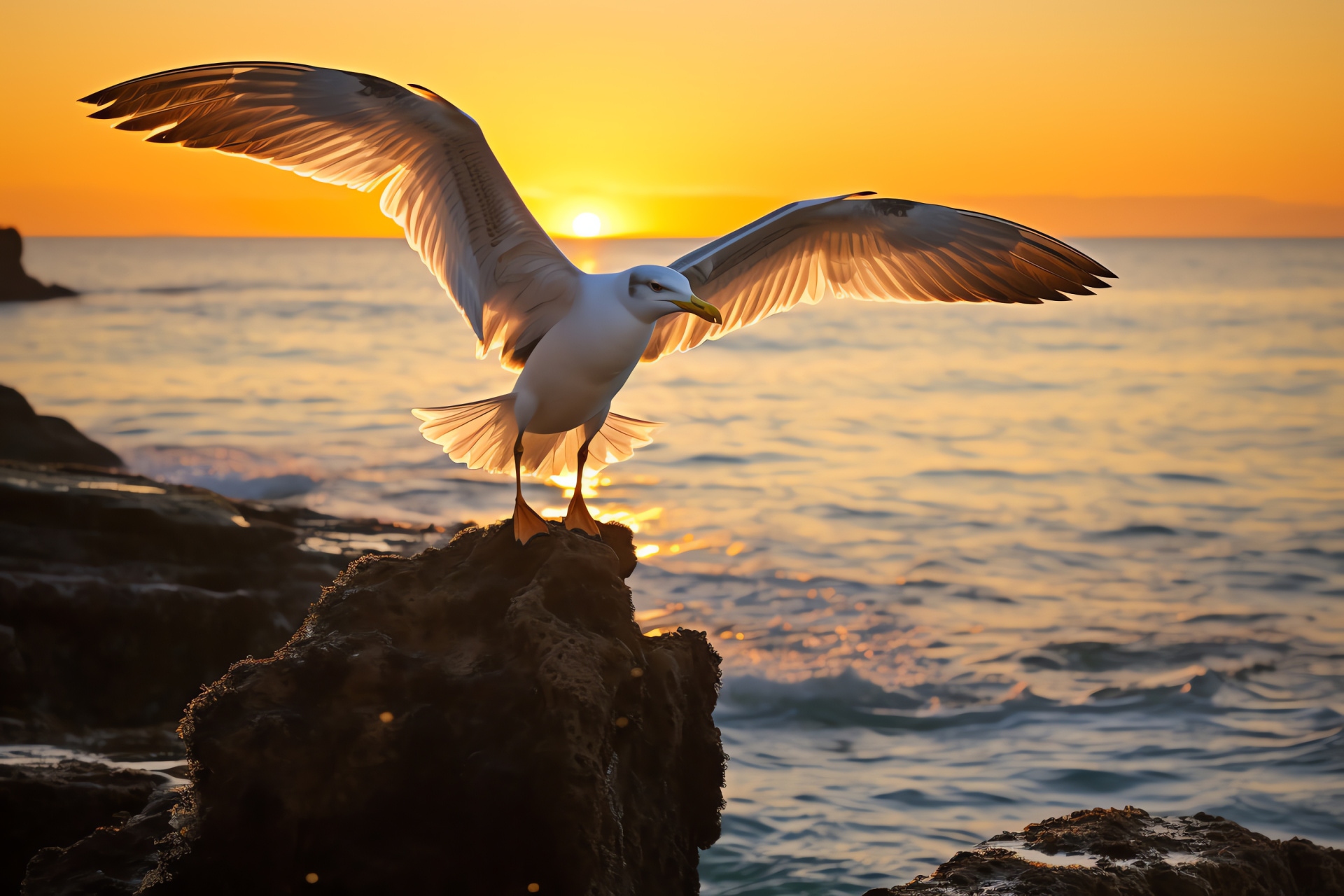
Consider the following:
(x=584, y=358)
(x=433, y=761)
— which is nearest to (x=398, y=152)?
(x=584, y=358)

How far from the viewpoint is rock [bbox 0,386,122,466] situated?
1003 centimetres

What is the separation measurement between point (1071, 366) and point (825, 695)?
23712 mm

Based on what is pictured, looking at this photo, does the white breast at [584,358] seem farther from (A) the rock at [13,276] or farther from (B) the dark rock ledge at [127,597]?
(A) the rock at [13,276]

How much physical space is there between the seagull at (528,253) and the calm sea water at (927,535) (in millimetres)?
2569

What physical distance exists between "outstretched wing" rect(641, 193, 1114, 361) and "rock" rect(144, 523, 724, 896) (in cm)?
270

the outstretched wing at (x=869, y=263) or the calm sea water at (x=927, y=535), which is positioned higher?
the outstretched wing at (x=869, y=263)

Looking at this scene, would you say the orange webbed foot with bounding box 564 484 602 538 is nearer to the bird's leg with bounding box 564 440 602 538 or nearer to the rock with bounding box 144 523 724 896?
the bird's leg with bounding box 564 440 602 538

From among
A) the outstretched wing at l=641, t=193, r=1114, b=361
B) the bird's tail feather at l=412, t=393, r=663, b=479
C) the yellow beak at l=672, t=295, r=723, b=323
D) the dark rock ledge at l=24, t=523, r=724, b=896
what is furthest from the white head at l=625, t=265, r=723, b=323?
the dark rock ledge at l=24, t=523, r=724, b=896

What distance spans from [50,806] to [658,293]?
9.93 ft

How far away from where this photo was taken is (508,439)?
16.8 ft

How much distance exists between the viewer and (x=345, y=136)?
4.75 m

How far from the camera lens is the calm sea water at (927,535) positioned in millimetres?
6755

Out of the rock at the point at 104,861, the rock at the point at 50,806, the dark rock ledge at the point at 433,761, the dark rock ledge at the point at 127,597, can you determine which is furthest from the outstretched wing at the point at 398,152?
the rock at the point at 104,861

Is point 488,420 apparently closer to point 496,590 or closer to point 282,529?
point 496,590
